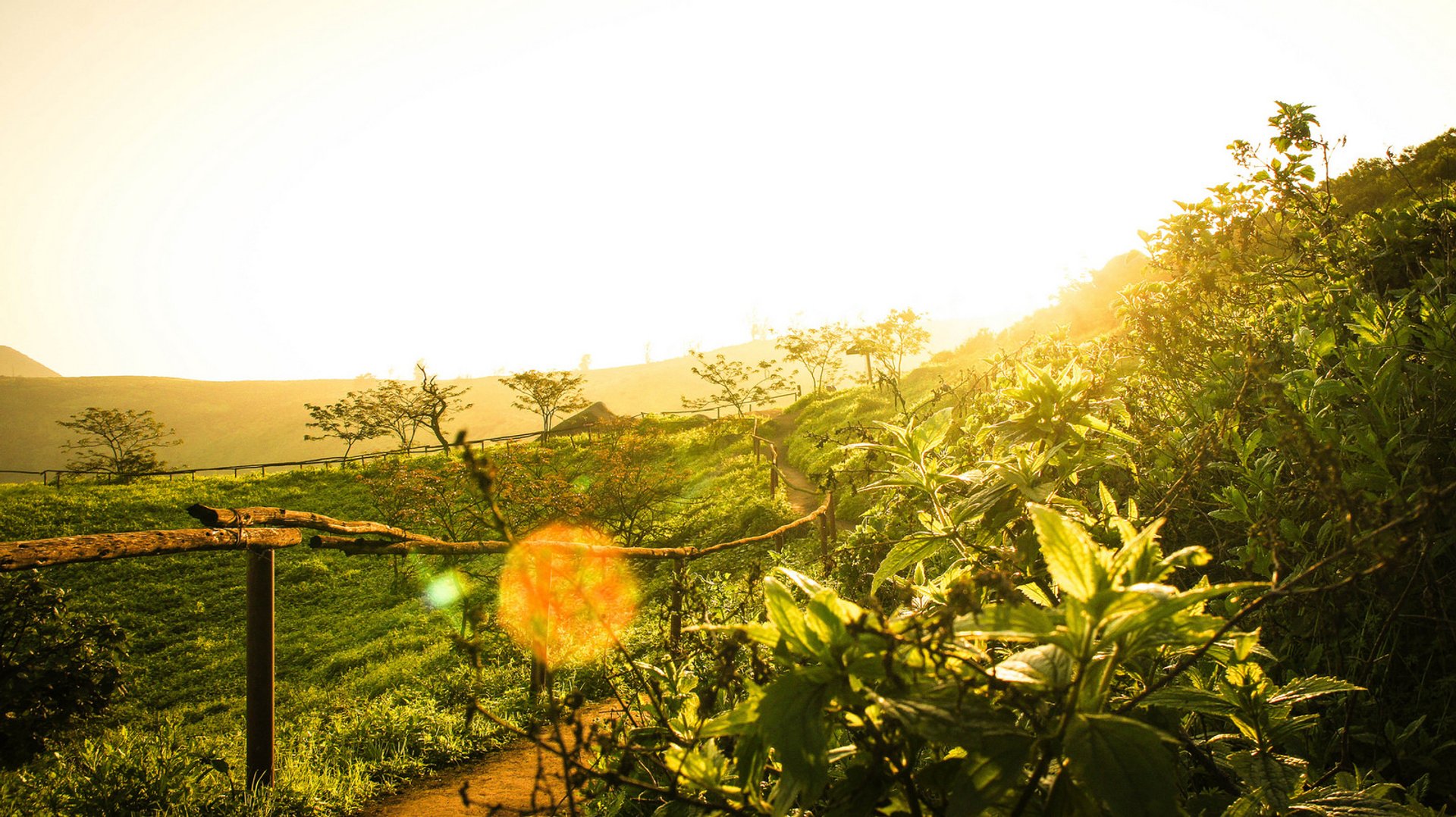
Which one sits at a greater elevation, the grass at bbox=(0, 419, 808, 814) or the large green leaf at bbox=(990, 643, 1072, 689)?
the large green leaf at bbox=(990, 643, 1072, 689)

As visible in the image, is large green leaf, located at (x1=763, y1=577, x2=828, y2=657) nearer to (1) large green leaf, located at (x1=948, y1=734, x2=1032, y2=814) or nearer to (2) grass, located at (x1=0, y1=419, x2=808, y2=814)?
(1) large green leaf, located at (x1=948, y1=734, x2=1032, y2=814)

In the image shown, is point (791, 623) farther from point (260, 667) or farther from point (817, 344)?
point (817, 344)

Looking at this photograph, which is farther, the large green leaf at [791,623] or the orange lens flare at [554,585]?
the orange lens flare at [554,585]

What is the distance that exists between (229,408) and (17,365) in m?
152

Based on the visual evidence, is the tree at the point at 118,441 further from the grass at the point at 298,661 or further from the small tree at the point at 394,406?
the grass at the point at 298,661

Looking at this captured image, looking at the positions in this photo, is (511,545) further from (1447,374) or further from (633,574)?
(633,574)

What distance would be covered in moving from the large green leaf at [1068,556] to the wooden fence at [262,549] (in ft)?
3.39

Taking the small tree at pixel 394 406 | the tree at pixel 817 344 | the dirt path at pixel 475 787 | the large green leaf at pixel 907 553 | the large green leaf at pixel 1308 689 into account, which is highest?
the tree at pixel 817 344

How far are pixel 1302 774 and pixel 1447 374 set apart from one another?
1510 millimetres

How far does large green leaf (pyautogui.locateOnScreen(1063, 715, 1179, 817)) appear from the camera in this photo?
0.62 meters

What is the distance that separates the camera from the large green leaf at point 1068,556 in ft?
2.27

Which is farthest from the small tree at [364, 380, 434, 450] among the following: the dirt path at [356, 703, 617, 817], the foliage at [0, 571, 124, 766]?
the dirt path at [356, 703, 617, 817]

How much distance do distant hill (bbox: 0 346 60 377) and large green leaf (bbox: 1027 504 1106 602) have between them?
26045 cm

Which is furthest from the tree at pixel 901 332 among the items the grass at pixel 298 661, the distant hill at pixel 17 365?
the distant hill at pixel 17 365
